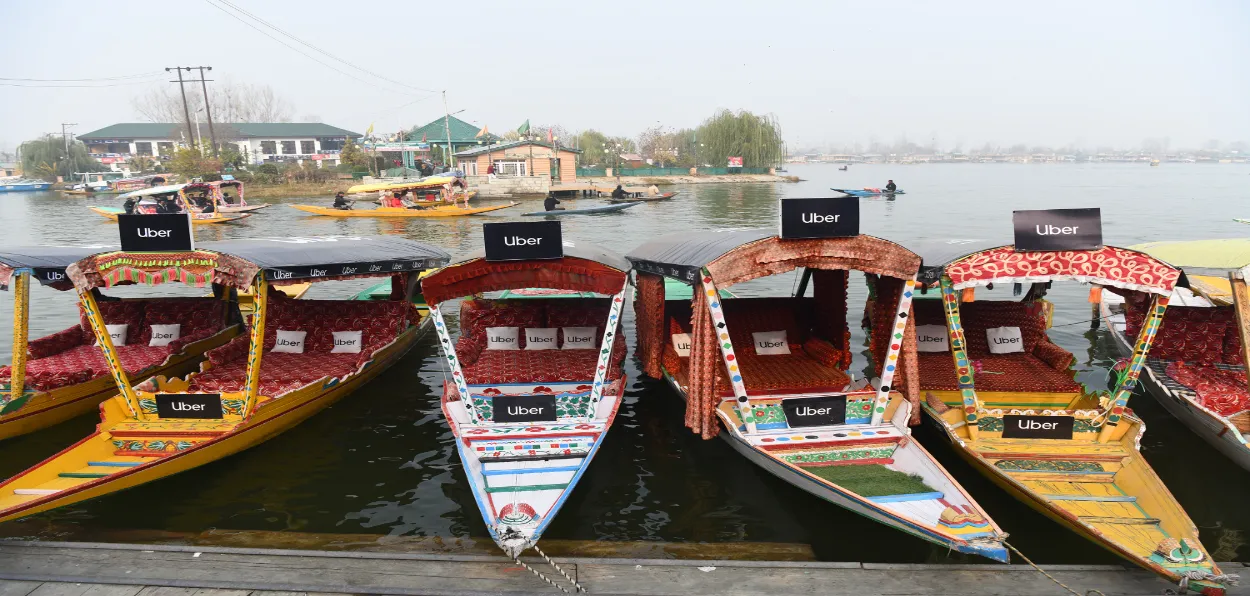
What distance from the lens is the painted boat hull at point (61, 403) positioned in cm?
972

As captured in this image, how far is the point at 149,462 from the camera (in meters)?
7.80

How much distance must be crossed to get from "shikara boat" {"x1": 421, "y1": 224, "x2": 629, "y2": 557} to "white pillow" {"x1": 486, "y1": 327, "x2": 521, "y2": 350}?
0.02 meters

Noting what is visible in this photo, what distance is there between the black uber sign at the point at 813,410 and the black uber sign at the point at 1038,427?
194 centimetres

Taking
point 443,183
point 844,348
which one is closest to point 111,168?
point 443,183

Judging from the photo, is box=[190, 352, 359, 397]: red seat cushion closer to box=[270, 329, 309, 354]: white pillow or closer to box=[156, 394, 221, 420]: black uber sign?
box=[270, 329, 309, 354]: white pillow

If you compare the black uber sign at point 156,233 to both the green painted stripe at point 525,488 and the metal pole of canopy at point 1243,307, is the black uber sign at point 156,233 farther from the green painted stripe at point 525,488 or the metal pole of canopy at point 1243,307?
the metal pole of canopy at point 1243,307

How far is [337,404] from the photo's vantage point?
1145 cm

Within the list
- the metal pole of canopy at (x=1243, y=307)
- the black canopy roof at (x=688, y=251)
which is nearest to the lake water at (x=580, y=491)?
the metal pole of canopy at (x=1243, y=307)

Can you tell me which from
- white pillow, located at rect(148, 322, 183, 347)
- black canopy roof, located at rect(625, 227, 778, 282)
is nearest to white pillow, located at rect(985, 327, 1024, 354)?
black canopy roof, located at rect(625, 227, 778, 282)

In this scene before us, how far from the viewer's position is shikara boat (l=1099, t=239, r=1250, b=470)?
8547mm

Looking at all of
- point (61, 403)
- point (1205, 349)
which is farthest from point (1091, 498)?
point (61, 403)

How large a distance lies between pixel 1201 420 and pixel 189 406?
13.4m

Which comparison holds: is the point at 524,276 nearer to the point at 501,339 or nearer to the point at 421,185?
the point at 501,339

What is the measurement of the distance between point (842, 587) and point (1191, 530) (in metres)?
3.29
